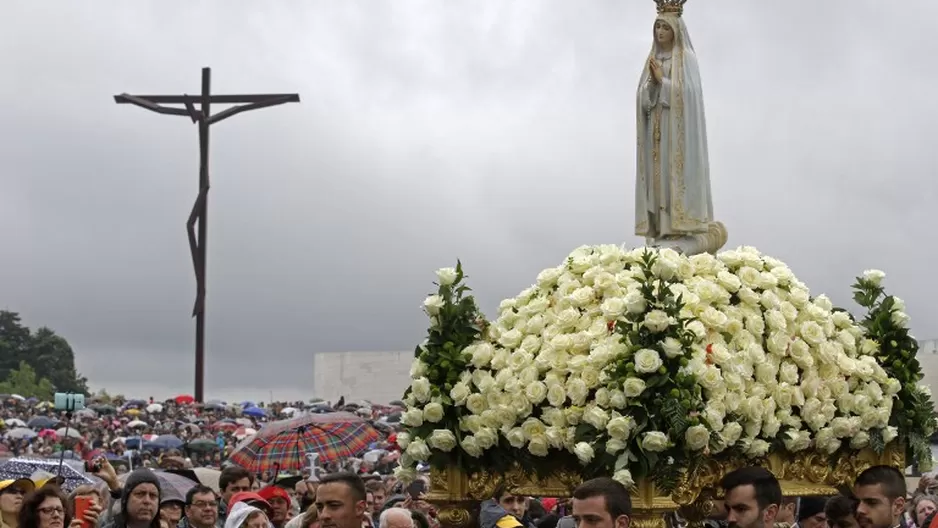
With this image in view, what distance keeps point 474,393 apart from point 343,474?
1089 millimetres

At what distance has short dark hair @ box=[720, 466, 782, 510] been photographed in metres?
6.76

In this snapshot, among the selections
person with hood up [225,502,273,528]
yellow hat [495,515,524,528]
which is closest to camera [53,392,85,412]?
person with hood up [225,502,273,528]

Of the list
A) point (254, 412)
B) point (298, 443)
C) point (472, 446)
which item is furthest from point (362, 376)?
point (472, 446)

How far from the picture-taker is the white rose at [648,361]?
7312 mm

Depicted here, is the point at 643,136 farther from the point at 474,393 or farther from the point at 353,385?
the point at 353,385

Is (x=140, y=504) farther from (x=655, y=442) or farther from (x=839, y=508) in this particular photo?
(x=839, y=508)

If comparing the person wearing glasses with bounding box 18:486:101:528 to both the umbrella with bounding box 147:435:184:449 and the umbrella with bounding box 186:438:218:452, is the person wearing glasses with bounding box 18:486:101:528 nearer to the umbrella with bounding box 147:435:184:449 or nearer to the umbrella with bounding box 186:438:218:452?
the umbrella with bounding box 186:438:218:452

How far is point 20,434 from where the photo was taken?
3519 centimetres

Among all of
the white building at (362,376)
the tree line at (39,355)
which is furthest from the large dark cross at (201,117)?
the tree line at (39,355)

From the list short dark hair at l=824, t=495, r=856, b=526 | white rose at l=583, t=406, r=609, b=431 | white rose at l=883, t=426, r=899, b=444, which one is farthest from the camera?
white rose at l=883, t=426, r=899, b=444

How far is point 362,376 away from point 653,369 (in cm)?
4863

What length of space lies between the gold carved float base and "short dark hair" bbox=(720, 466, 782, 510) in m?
0.63

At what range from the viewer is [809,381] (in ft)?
26.5

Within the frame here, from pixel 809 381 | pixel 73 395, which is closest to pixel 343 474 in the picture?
pixel 809 381
